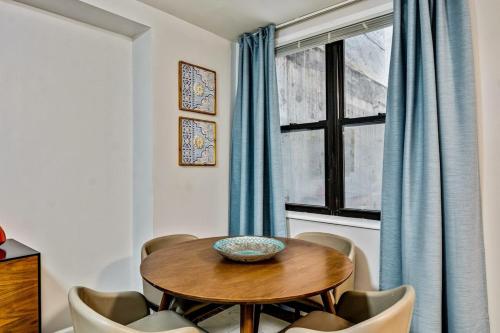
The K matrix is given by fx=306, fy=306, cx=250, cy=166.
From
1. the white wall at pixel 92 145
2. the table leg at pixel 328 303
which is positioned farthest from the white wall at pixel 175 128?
the table leg at pixel 328 303

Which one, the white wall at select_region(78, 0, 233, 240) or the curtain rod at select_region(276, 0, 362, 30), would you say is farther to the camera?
the white wall at select_region(78, 0, 233, 240)

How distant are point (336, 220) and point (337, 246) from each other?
28cm

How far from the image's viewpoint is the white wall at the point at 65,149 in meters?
1.97

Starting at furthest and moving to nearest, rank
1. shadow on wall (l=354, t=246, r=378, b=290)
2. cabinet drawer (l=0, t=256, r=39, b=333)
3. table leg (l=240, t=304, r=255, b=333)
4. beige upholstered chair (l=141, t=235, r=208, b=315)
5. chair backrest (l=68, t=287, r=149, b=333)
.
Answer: shadow on wall (l=354, t=246, r=378, b=290) < beige upholstered chair (l=141, t=235, r=208, b=315) < cabinet drawer (l=0, t=256, r=39, b=333) < table leg (l=240, t=304, r=255, b=333) < chair backrest (l=68, t=287, r=149, b=333)

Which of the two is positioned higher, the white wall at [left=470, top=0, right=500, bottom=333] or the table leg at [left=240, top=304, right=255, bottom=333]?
the white wall at [left=470, top=0, right=500, bottom=333]

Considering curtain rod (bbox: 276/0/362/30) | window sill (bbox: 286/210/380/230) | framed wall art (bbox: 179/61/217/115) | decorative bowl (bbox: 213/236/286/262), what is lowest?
decorative bowl (bbox: 213/236/286/262)

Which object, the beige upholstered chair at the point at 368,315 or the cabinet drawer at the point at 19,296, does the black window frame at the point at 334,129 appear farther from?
the cabinet drawer at the point at 19,296

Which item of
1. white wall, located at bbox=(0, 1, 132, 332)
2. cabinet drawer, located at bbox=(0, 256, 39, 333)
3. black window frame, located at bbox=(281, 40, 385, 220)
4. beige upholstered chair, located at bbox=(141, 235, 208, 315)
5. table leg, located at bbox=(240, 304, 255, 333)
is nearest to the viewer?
table leg, located at bbox=(240, 304, 255, 333)

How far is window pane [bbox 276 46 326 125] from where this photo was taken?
8.32 feet

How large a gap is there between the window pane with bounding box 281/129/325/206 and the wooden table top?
2.78 ft

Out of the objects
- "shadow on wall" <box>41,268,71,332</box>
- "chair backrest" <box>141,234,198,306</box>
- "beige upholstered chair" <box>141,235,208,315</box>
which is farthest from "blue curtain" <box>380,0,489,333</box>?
"shadow on wall" <box>41,268,71,332</box>

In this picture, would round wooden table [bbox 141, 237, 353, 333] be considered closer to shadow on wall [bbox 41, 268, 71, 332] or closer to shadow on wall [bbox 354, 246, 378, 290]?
shadow on wall [bbox 354, 246, 378, 290]

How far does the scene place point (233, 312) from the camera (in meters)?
2.57

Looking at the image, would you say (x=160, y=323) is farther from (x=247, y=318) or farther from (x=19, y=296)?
(x=19, y=296)
